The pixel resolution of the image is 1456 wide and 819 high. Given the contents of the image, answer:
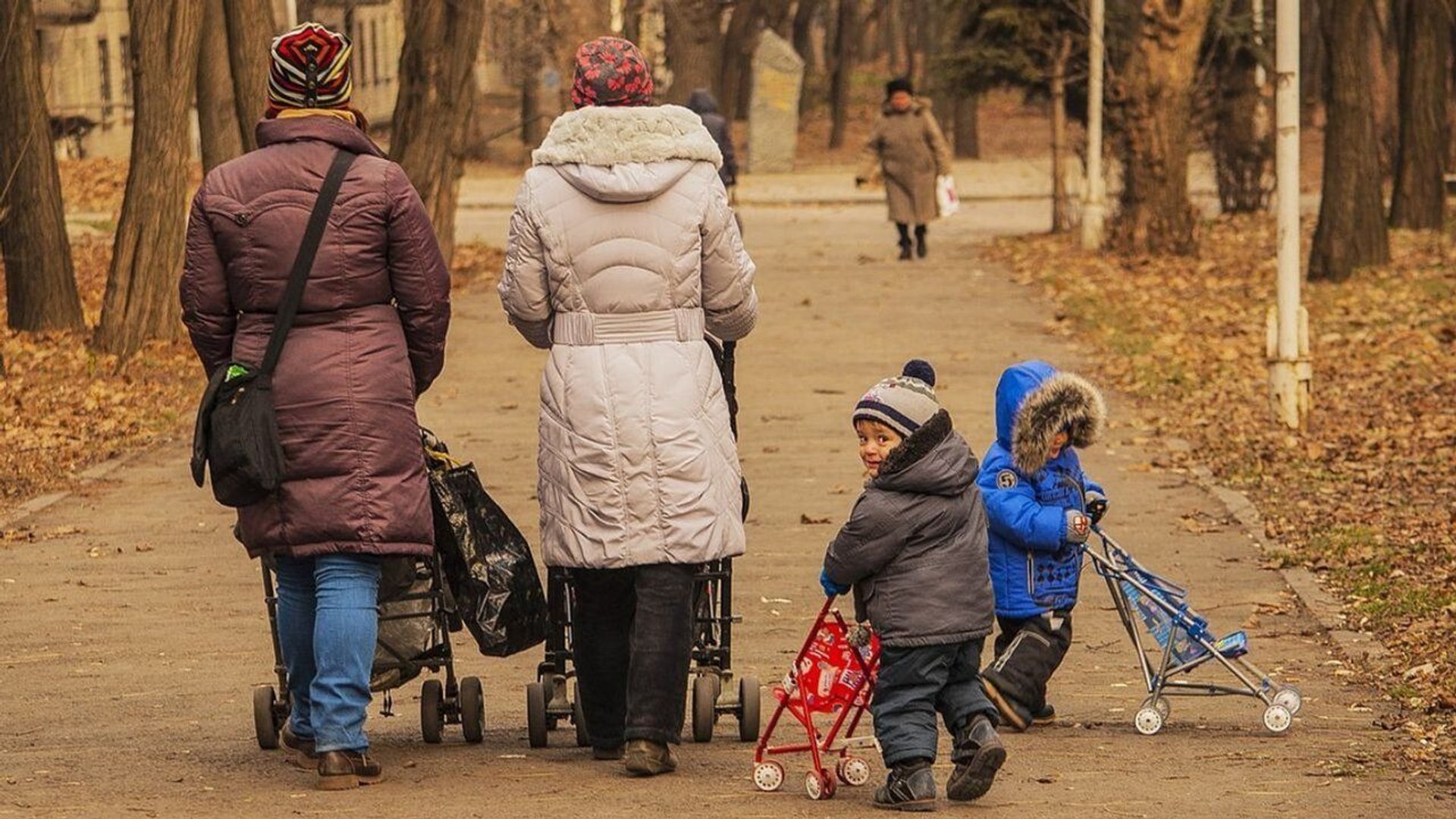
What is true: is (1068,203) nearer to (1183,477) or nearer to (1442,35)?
(1442,35)

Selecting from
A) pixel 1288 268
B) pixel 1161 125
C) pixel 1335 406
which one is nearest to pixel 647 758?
pixel 1288 268

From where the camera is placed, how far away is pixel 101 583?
405 inches

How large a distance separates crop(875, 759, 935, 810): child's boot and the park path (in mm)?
103

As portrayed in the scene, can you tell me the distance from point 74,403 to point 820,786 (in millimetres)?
10217

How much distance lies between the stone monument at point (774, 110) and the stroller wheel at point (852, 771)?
40.7 m

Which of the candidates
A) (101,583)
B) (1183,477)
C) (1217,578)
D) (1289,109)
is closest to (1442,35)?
(1289,109)

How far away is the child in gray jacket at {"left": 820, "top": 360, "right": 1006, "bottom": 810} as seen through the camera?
609cm

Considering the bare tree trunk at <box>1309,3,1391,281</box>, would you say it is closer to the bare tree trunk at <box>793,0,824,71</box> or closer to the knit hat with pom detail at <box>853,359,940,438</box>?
the knit hat with pom detail at <box>853,359,940,438</box>

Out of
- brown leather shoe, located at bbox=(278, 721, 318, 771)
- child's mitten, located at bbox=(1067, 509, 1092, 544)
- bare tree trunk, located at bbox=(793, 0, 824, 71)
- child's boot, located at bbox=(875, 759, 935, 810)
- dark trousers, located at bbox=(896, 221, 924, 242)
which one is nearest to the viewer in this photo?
child's boot, located at bbox=(875, 759, 935, 810)

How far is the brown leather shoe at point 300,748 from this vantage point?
6641 millimetres

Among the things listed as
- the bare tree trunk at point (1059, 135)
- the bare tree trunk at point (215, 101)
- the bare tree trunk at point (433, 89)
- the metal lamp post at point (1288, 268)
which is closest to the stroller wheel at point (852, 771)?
the metal lamp post at point (1288, 268)

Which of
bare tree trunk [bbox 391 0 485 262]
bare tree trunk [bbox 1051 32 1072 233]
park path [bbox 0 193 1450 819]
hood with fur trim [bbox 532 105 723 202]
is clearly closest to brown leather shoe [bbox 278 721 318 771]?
park path [bbox 0 193 1450 819]

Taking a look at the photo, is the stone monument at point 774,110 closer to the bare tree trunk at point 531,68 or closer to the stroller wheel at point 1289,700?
the bare tree trunk at point 531,68

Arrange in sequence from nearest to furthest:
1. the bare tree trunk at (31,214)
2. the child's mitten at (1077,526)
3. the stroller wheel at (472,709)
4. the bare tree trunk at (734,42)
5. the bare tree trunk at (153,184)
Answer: the stroller wheel at (472,709) → the child's mitten at (1077,526) → the bare tree trunk at (153,184) → the bare tree trunk at (31,214) → the bare tree trunk at (734,42)
